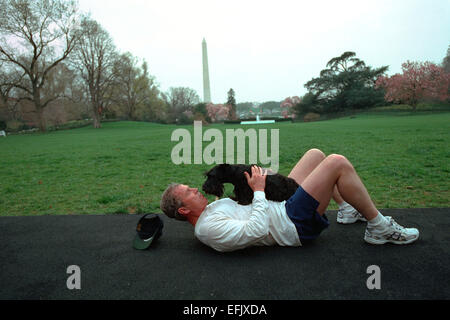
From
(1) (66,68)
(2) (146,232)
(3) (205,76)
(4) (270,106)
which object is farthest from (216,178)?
(4) (270,106)

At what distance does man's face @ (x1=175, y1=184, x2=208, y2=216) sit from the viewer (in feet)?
8.64

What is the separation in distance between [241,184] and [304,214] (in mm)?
675

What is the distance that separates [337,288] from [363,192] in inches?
35.3

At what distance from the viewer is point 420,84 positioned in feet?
135

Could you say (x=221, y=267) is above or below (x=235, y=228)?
below

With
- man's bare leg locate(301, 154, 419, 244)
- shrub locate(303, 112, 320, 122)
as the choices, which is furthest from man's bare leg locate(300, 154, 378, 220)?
shrub locate(303, 112, 320, 122)

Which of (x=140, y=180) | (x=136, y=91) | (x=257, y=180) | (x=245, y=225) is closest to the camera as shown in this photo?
(x=245, y=225)

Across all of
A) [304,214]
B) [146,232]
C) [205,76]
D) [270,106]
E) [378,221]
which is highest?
[205,76]

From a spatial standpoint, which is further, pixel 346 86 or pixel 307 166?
pixel 346 86

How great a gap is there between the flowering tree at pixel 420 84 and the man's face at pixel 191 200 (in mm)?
48793

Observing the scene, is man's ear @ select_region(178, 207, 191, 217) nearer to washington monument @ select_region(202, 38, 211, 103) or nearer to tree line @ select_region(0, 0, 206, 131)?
tree line @ select_region(0, 0, 206, 131)

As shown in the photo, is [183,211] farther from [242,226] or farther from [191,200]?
[242,226]

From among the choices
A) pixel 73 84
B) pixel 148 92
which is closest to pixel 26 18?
pixel 73 84

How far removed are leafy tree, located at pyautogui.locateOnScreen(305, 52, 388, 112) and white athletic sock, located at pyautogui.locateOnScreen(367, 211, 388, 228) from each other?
53597 mm
